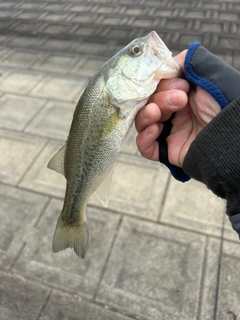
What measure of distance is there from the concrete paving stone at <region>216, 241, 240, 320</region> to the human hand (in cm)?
126

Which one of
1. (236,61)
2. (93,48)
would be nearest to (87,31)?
(93,48)

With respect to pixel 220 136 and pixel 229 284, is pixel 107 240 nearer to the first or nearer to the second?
pixel 229 284

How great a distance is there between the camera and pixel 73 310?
2760mm

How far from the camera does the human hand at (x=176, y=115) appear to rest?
197 cm

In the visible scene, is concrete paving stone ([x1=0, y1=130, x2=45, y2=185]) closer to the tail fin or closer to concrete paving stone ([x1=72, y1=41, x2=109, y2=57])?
the tail fin

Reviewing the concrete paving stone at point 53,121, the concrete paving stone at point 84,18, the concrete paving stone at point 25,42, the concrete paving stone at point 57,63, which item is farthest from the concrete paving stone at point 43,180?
the concrete paving stone at point 84,18

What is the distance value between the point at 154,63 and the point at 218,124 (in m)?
0.53

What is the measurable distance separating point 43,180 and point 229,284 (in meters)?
2.42

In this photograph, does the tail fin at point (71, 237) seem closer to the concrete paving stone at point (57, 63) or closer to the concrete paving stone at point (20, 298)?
the concrete paving stone at point (20, 298)

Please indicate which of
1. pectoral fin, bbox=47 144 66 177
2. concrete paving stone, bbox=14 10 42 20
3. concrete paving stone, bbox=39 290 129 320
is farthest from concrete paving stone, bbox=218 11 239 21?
concrete paving stone, bbox=39 290 129 320

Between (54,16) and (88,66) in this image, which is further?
(54,16)

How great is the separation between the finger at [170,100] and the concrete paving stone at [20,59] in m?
5.14

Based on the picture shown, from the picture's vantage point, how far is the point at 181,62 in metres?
2.03

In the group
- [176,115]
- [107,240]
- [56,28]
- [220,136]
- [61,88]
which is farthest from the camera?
[56,28]
